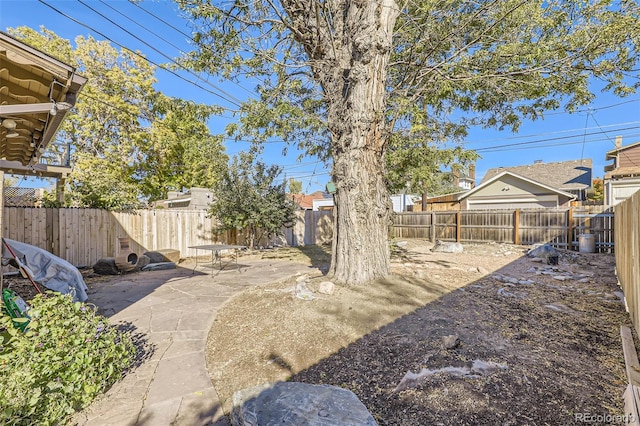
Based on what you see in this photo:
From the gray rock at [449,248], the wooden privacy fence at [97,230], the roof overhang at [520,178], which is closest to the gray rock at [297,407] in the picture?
the wooden privacy fence at [97,230]

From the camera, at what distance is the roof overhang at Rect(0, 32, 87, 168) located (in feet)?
8.25

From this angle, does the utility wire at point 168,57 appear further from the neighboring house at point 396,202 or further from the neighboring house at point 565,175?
the neighboring house at point 565,175

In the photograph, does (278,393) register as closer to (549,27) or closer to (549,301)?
(549,301)

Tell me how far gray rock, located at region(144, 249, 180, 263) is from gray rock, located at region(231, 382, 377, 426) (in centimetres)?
790

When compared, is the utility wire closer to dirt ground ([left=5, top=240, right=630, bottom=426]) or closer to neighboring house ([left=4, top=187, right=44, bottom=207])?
dirt ground ([left=5, top=240, right=630, bottom=426])

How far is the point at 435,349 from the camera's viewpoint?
267 cm

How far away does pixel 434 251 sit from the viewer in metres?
10.7

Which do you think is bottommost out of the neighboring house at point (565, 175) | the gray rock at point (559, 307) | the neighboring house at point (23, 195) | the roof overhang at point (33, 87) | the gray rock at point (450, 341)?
the gray rock at point (559, 307)

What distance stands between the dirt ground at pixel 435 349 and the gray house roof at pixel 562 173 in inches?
672

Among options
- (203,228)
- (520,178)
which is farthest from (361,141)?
(520,178)

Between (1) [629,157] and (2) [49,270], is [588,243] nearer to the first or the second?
(1) [629,157]

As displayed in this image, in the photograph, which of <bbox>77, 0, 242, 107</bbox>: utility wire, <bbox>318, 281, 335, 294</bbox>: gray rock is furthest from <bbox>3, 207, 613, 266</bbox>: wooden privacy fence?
<bbox>318, 281, 335, 294</bbox>: gray rock

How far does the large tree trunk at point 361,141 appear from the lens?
4441 millimetres

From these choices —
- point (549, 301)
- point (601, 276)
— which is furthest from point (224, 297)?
point (601, 276)
